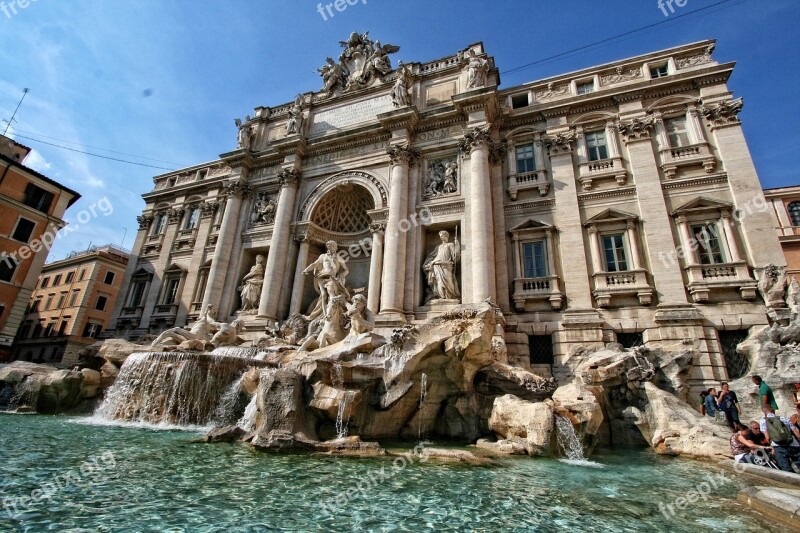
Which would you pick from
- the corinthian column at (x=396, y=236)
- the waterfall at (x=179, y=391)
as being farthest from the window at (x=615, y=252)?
the waterfall at (x=179, y=391)

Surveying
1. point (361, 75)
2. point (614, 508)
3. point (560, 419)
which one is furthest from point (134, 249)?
point (614, 508)

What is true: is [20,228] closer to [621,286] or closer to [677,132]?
[621,286]

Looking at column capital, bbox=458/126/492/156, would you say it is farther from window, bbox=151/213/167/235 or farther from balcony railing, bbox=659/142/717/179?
window, bbox=151/213/167/235

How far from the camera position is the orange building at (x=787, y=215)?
2511 centimetres

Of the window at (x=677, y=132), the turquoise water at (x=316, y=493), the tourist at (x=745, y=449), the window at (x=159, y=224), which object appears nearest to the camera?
the turquoise water at (x=316, y=493)

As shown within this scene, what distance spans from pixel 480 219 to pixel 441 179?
362 cm

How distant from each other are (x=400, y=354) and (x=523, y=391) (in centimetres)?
351

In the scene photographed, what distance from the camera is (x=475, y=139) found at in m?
16.9

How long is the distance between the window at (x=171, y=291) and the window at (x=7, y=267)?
9084 millimetres

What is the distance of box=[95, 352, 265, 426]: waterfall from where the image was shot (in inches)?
390

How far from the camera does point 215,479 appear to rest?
4.67m

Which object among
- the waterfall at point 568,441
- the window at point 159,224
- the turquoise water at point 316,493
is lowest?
the turquoise water at point 316,493

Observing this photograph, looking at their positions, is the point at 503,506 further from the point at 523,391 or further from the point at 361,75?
the point at 361,75

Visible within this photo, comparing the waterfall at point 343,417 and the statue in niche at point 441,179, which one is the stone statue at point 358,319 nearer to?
the waterfall at point 343,417
